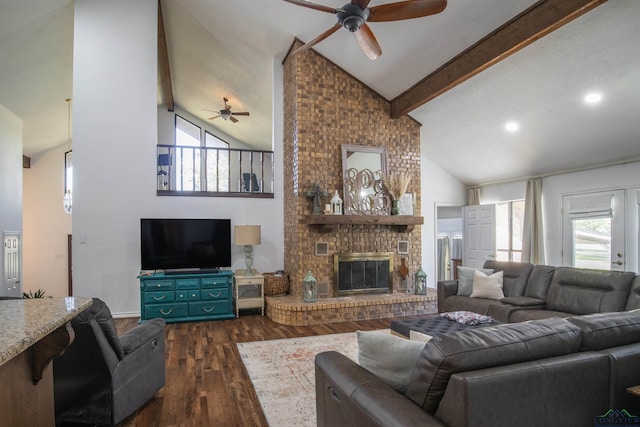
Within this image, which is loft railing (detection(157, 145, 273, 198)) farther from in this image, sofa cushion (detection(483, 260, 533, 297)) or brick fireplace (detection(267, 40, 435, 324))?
sofa cushion (detection(483, 260, 533, 297))

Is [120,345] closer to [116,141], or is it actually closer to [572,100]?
[116,141]

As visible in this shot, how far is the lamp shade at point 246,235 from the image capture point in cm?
545

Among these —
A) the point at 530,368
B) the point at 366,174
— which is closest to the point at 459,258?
the point at 366,174

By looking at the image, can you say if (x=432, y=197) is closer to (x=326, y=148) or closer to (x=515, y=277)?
(x=326, y=148)

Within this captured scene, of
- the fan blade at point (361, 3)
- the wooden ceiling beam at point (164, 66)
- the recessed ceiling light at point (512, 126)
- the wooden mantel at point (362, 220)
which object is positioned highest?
the wooden ceiling beam at point (164, 66)

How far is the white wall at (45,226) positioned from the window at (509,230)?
31.0ft

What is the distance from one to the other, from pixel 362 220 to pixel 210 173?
5643 millimetres

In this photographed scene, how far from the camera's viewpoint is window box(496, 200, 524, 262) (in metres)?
6.93

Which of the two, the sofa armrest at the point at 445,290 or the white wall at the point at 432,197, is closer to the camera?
the sofa armrest at the point at 445,290

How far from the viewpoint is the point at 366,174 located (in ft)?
19.4

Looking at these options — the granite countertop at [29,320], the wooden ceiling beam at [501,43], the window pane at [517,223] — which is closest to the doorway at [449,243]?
the window pane at [517,223]

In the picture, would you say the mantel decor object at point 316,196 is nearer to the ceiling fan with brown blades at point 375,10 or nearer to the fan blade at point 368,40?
the fan blade at point 368,40

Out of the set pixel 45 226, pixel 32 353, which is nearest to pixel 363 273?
pixel 32 353

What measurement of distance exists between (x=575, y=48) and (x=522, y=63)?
582mm
